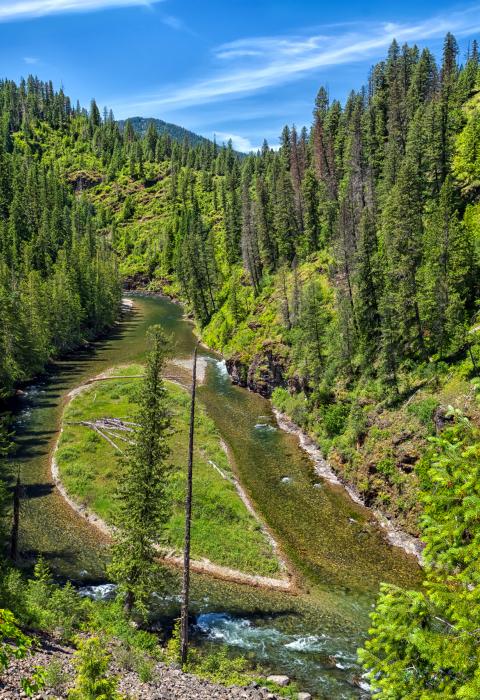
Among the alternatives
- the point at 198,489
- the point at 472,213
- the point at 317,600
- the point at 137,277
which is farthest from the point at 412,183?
the point at 137,277

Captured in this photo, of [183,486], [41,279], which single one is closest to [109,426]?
[183,486]

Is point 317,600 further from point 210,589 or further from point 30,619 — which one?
point 30,619

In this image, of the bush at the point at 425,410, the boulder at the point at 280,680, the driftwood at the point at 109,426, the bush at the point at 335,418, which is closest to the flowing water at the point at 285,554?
the boulder at the point at 280,680

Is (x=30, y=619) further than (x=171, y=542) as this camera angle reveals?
No

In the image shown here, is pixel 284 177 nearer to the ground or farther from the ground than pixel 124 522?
farther from the ground

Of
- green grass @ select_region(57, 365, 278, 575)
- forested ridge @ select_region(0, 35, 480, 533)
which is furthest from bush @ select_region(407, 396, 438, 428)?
green grass @ select_region(57, 365, 278, 575)

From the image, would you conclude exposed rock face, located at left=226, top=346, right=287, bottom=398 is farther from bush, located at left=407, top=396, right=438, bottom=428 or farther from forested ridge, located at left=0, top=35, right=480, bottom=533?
bush, located at left=407, top=396, right=438, bottom=428
